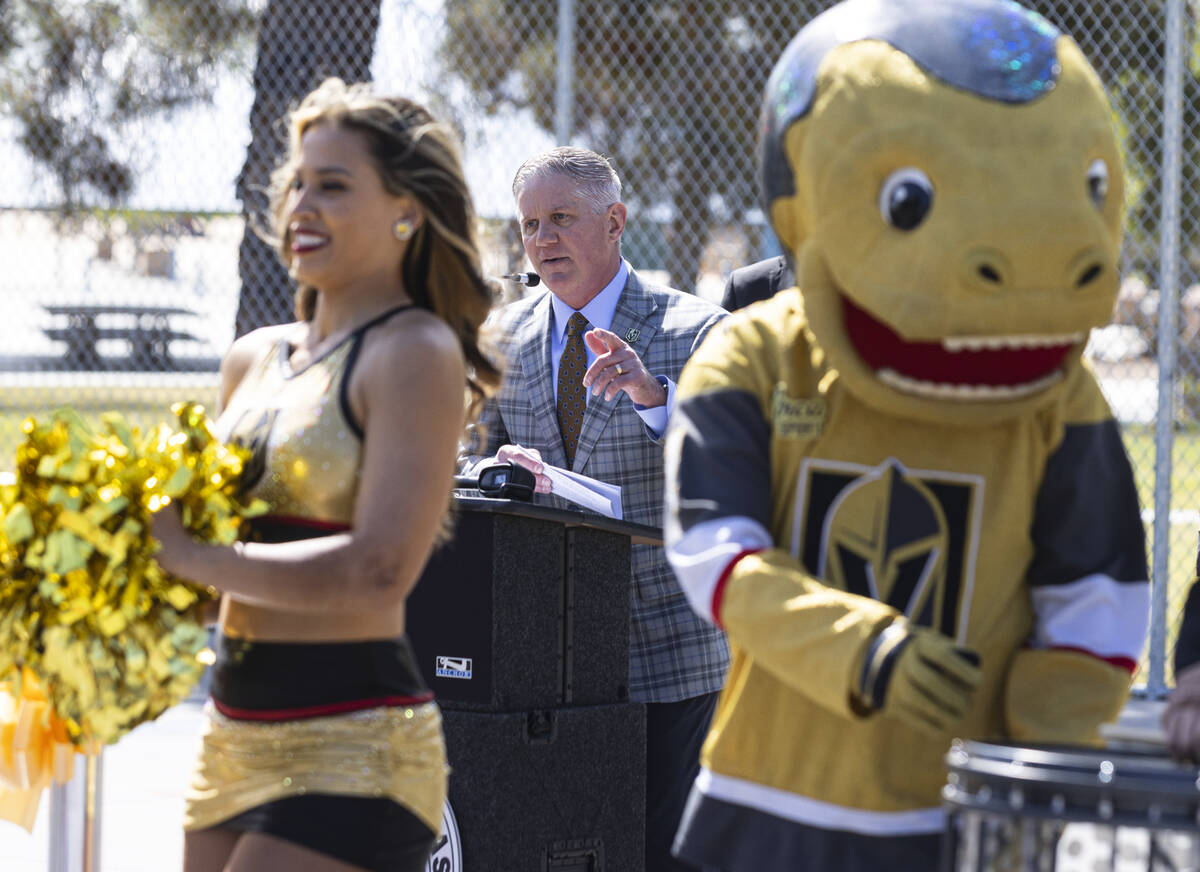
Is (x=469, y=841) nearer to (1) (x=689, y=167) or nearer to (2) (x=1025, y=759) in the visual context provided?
(2) (x=1025, y=759)

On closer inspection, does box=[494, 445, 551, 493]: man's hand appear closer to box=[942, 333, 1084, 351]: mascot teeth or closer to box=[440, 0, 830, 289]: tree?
box=[942, 333, 1084, 351]: mascot teeth

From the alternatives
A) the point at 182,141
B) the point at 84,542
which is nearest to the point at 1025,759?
the point at 84,542

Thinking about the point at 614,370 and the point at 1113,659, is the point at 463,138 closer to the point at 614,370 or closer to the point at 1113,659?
the point at 614,370

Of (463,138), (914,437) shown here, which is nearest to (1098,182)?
(914,437)

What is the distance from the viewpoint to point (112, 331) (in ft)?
35.2

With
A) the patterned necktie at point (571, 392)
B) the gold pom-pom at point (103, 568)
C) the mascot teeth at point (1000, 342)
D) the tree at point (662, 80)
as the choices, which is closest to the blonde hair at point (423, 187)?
the gold pom-pom at point (103, 568)

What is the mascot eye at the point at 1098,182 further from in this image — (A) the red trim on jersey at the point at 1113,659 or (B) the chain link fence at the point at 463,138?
(B) the chain link fence at the point at 463,138

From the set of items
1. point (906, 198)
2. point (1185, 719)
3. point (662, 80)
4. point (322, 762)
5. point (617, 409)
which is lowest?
point (322, 762)

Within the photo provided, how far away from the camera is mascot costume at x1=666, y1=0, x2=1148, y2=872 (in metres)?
2.21

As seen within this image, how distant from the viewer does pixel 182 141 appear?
8.64 m

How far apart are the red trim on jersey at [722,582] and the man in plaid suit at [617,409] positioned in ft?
5.41

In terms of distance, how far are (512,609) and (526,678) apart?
16 cm

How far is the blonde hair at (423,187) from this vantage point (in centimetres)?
253

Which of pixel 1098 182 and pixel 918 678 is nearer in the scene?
pixel 918 678
